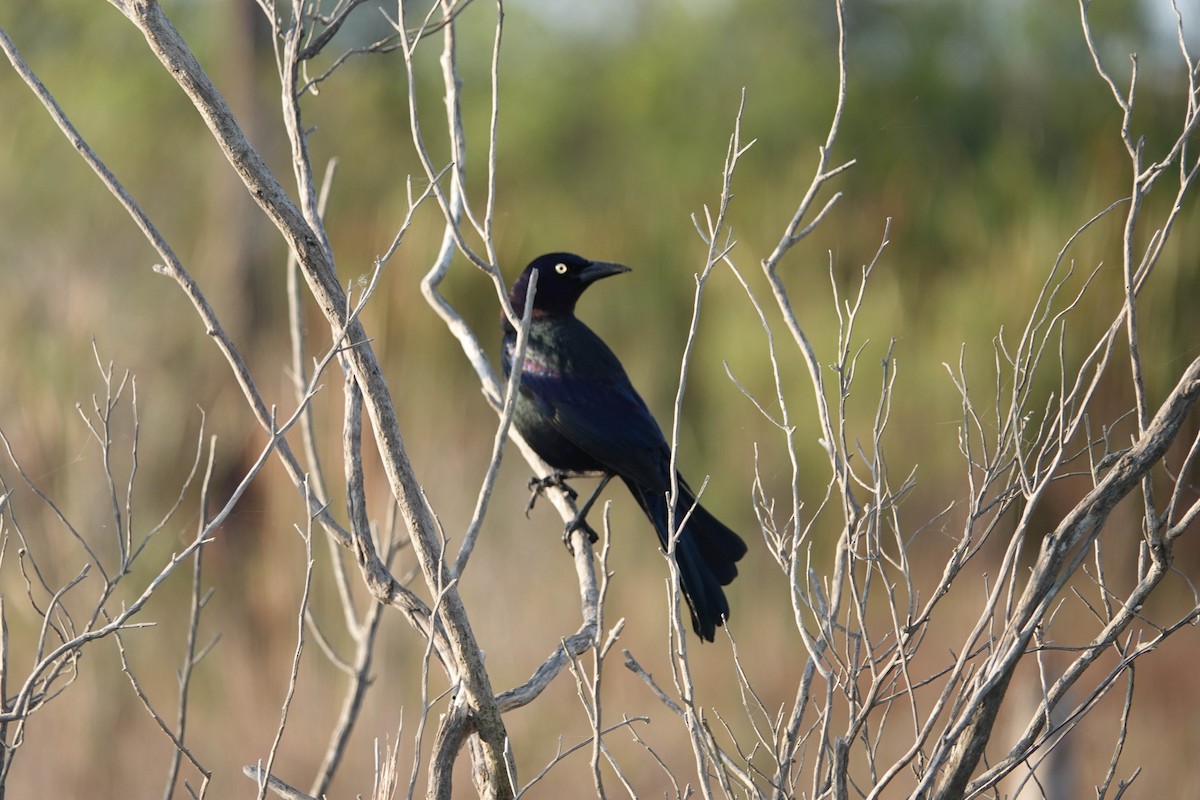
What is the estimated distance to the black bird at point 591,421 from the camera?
3676 mm

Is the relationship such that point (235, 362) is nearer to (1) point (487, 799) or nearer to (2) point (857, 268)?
(1) point (487, 799)

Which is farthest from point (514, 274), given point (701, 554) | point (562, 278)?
point (701, 554)

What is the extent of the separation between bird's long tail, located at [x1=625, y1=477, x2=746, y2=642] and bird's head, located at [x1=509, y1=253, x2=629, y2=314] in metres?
0.85

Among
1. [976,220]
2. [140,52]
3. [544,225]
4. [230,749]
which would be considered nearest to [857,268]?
[976,220]

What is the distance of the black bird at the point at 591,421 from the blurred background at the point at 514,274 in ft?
3.20

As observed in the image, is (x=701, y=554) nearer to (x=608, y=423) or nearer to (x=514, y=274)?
(x=608, y=423)

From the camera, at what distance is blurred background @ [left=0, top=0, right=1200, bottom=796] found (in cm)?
748

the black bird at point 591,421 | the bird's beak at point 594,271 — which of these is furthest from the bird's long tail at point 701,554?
the bird's beak at point 594,271

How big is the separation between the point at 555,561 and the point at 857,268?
326 centimetres

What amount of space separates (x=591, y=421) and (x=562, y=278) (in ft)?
2.29

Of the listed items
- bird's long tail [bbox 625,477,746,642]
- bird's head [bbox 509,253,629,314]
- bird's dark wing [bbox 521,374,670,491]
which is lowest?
bird's long tail [bbox 625,477,746,642]

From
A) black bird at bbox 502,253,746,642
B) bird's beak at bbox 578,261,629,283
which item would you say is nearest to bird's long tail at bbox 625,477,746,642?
black bird at bbox 502,253,746,642

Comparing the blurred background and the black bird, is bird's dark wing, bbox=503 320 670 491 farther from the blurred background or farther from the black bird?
the blurred background

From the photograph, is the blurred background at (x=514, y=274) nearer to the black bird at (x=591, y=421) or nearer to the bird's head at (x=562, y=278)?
the black bird at (x=591, y=421)
